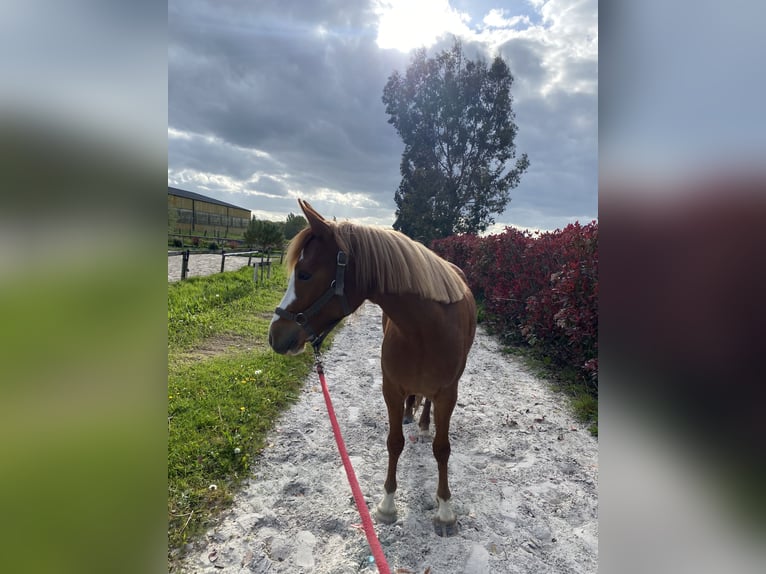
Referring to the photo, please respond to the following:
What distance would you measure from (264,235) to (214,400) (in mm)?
15015

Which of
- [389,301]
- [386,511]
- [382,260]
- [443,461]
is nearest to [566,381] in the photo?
[443,461]

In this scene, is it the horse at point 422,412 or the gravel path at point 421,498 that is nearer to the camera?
the gravel path at point 421,498

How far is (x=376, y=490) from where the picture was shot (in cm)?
297

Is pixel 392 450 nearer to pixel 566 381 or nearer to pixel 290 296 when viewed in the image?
pixel 290 296

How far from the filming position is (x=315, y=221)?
7.10 feet

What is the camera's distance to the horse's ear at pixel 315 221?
2.15 m

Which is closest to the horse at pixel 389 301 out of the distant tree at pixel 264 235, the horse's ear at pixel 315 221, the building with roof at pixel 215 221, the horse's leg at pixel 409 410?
the horse's ear at pixel 315 221

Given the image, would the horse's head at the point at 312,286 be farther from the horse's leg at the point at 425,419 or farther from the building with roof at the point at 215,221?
the building with roof at the point at 215,221

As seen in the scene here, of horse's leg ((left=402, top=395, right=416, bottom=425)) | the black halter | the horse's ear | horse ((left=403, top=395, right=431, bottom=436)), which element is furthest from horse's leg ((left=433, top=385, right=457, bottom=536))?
the horse's ear

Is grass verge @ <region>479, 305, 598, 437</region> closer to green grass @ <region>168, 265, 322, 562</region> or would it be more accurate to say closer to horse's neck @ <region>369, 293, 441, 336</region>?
horse's neck @ <region>369, 293, 441, 336</region>
